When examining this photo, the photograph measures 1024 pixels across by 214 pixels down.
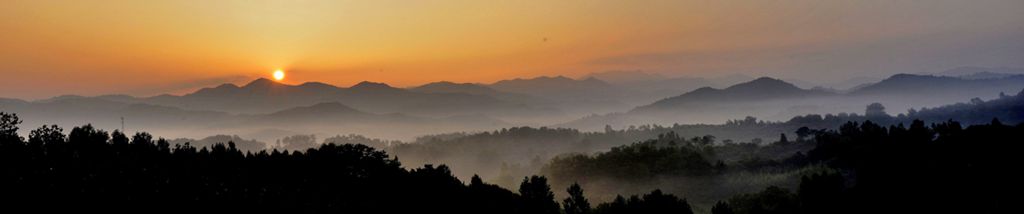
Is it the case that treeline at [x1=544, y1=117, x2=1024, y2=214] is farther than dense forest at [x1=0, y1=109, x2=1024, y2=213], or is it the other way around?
treeline at [x1=544, y1=117, x2=1024, y2=214]

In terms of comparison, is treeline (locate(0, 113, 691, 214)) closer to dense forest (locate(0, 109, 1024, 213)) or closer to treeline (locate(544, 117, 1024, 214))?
dense forest (locate(0, 109, 1024, 213))

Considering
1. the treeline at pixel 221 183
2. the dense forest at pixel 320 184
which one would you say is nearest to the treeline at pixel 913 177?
the dense forest at pixel 320 184

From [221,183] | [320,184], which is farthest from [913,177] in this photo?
[221,183]

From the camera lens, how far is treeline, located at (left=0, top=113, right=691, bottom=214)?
1750 inches

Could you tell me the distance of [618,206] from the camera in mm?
49688

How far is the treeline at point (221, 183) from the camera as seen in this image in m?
44.4

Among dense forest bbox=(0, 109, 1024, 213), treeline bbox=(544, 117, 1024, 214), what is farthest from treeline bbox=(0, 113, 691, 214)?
treeline bbox=(544, 117, 1024, 214)

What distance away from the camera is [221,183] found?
160ft

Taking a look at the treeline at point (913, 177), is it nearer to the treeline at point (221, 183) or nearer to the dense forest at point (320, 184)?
the dense forest at point (320, 184)

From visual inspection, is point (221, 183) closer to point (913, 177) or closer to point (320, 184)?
point (320, 184)

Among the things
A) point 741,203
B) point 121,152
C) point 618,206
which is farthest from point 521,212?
point 741,203

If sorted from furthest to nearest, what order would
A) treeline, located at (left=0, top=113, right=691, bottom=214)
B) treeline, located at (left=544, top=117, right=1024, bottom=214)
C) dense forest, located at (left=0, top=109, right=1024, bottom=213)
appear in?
1. treeline, located at (left=544, top=117, right=1024, bottom=214)
2. dense forest, located at (left=0, top=109, right=1024, bottom=213)
3. treeline, located at (left=0, top=113, right=691, bottom=214)

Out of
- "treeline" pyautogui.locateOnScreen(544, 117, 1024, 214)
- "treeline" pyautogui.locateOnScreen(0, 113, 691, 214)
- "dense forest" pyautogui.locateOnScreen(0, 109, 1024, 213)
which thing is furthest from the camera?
"treeline" pyautogui.locateOnScreen(544, 117, 1024, 214)

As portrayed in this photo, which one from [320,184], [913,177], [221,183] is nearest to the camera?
[221,183]
